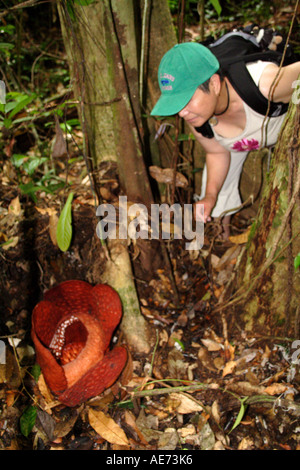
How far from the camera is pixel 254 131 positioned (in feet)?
6.85

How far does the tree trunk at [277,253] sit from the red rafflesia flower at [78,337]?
2.60 ft

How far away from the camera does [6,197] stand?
8.54ft

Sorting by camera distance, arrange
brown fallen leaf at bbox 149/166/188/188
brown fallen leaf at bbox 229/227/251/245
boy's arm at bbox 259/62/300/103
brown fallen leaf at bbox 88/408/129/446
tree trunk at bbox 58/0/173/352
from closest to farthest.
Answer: boy's arm at bbox 259/62/300/103 < brown fallen leaf at bbox 88/408/129/446 < tree trunk at bbox 58/0/173/352 < brown fallen leaf at bbox 149/166/188/188 < brown fallen leaf at bbox 229/227/251/245

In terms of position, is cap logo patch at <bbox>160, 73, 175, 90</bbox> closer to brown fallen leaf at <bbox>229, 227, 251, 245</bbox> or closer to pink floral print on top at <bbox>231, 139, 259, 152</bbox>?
pink floral print on top at <bbox>231, 139, 259, 152</bbox>

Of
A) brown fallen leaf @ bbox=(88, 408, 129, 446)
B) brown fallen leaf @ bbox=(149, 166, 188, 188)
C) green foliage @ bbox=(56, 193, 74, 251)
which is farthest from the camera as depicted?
brown fallen leaf @ bbox=(149, 166, 188, 188)

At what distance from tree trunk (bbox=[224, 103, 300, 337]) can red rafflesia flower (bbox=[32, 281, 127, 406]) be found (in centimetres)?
79

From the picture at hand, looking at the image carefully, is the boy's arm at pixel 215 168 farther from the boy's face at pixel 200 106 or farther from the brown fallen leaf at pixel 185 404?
the brown fallen leaf at pixel 185 404

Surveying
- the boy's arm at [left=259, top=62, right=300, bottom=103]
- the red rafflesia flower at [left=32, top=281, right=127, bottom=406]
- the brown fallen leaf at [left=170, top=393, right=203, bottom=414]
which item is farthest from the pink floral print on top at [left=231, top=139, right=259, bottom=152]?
the brown fallen leaf at [left=170, top=393, right=203, bottom=414]

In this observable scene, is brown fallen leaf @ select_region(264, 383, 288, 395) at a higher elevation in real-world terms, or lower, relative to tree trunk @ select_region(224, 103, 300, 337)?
lower

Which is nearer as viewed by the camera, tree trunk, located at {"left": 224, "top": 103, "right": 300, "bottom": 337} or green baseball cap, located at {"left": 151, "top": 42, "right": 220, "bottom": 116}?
tree trunk, located at {"left": 224, "top": 103, "right": 300, "bottom": 337}

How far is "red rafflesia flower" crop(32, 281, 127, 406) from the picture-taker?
1.89 meters

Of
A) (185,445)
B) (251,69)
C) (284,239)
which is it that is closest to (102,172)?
(251,69)

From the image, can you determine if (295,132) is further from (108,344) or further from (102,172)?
(108,344)

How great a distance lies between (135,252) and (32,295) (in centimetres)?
77
